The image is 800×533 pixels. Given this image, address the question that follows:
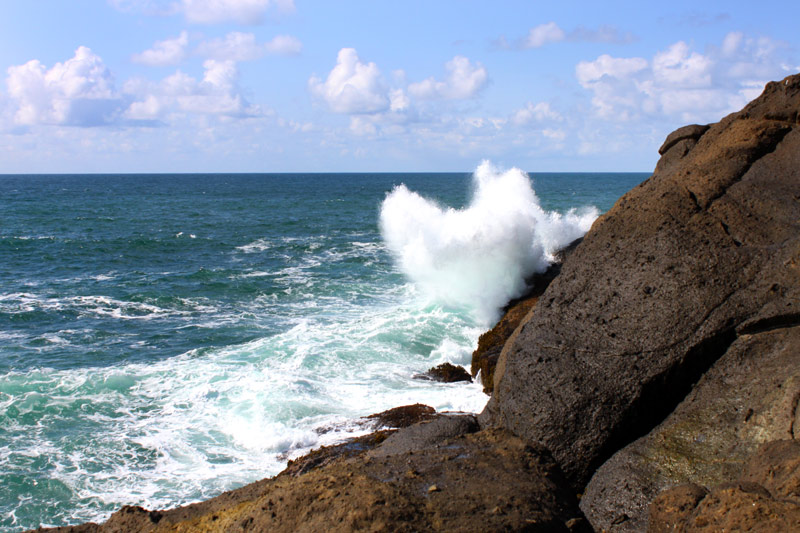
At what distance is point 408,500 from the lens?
170 inches

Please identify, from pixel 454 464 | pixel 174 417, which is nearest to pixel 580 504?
pixel 454 464

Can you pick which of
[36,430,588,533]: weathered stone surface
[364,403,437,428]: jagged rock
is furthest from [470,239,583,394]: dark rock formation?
[36,430,588,533]: weathered stone surface

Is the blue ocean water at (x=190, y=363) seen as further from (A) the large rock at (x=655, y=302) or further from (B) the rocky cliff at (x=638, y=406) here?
(A) the large rock at (x=655, y=302)

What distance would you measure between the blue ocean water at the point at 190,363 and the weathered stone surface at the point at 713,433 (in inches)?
161

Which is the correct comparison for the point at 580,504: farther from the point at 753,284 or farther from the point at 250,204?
the point at 250,204

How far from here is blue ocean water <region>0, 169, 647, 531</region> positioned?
835 centimetres

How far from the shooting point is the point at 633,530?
4621 millimetres

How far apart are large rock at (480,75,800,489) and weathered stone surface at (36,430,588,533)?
0.57 metres

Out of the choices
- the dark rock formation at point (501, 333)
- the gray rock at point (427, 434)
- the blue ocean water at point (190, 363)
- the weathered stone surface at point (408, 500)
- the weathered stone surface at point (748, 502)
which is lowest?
the blue ocean water at point (190, 363)

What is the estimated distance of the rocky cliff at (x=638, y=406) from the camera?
A: 420 cm

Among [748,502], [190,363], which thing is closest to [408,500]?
[748,502]

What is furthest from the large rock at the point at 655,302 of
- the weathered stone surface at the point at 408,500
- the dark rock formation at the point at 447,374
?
the dark rock formation at the point at 447,374

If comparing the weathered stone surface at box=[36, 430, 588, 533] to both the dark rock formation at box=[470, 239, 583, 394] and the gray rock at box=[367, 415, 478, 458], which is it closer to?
the gray rock at box=[367, 415, 478, 458]

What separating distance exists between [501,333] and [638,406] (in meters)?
6.54
